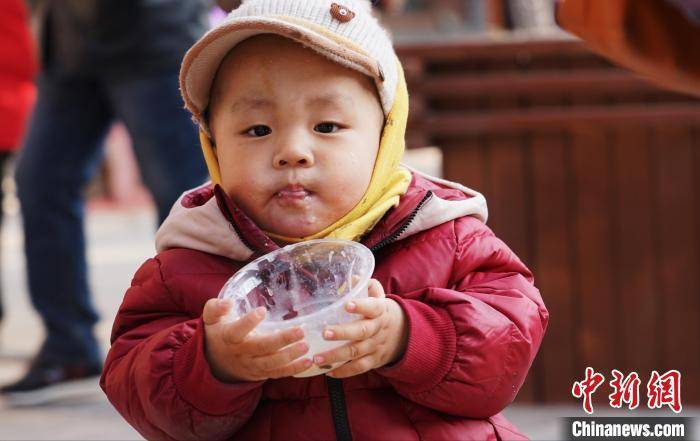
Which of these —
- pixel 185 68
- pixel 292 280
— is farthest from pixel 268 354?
pixel 185 68

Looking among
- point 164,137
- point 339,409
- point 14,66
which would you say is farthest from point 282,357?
point 14,66

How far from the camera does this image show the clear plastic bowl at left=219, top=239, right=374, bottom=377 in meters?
1.86

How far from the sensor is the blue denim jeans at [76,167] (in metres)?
3.53

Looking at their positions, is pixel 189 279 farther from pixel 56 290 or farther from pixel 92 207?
pixel 92 207

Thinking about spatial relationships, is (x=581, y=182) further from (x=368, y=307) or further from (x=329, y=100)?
(x=368, y=307)

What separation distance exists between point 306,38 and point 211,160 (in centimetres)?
31

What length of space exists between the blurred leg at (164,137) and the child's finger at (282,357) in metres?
1.87

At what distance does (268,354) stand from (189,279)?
357 millimetres

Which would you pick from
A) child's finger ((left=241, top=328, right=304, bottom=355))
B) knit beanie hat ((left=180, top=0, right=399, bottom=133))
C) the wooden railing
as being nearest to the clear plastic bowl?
child's finger ((left=241, top=328, right=304, bottom=355))

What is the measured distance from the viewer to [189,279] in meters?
1.97

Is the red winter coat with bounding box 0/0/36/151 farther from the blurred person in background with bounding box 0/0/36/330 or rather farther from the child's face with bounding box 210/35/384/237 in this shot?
the child's face with bounding box 210/35/384/237

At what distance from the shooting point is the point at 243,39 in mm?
1982

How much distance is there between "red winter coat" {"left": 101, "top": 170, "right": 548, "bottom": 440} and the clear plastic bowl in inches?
1.9

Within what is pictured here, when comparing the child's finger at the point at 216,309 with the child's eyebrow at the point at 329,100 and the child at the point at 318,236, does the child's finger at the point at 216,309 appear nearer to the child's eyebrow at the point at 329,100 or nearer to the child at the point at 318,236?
the child at the point at 318,236
